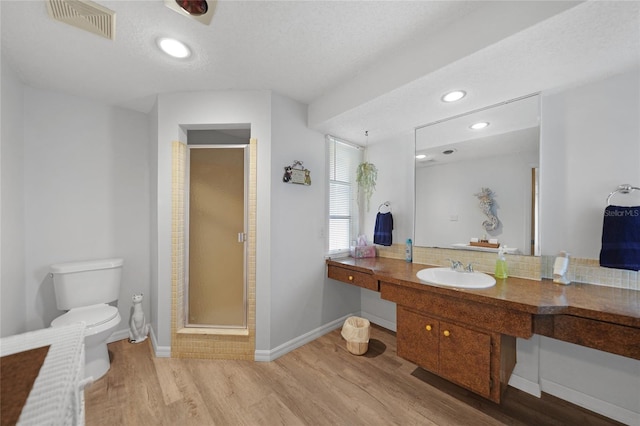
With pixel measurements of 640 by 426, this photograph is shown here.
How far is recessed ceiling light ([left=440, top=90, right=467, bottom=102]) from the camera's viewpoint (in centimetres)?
177

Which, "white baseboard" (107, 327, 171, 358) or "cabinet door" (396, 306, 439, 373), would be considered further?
"white baseboard" (107, 327, 171, 358)

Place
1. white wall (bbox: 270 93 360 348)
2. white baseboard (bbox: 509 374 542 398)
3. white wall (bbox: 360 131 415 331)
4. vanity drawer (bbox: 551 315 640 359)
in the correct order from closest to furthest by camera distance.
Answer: vanity drawer (bbox: 551 315 640 359) < white baseboard (bbox: 509 374 542 398) < white wall (bbox: 270 93 360 348) < white wall (bbox: 360 131 415 331)

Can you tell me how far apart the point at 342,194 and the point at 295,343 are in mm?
1617

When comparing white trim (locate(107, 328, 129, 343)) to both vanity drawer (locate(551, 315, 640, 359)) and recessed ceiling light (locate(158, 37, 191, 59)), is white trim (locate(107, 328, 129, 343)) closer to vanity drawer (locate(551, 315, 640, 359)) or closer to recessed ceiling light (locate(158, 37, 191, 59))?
recessed ceiling light (locate(158, 37, 191, 59))

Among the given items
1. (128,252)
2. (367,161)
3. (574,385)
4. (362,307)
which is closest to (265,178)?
(367,161)

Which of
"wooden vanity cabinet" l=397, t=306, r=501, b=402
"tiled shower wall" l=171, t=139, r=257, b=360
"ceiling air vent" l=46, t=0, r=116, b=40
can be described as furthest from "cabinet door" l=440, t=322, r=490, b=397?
"ceiling air vent" l=46, t=0, r=116, b=40

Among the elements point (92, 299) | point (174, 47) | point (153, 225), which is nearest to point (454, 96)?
point (174, 47)

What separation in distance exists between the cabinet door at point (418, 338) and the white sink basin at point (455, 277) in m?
0.28

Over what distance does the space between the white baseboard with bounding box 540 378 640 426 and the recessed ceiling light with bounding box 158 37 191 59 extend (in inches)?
132

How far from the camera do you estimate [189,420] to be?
1528 mm

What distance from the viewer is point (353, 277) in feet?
7.55

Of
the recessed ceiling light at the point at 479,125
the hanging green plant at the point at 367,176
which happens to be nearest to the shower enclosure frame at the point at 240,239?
the hanging green plant at the point at 367,176

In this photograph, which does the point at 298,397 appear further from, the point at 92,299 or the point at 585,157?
the point at 585,157

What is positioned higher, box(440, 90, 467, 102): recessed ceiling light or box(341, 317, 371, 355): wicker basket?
box(440, 90, 467, 102): recessed ceiling light
